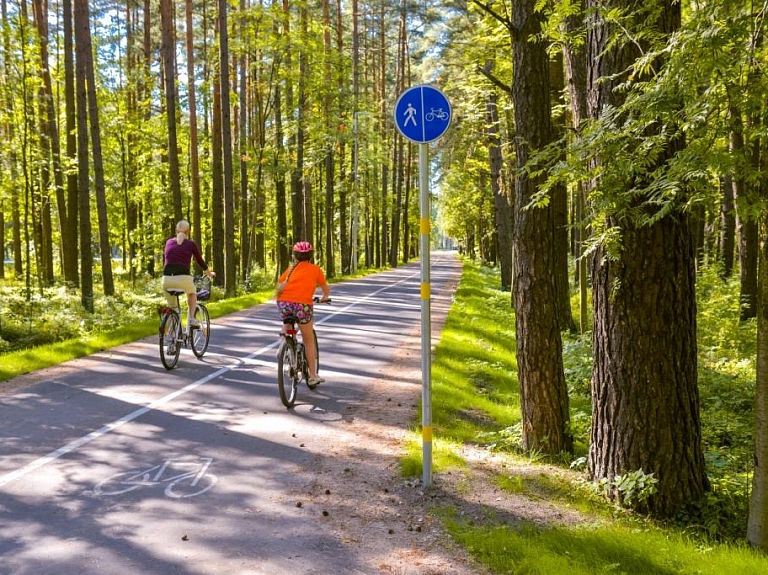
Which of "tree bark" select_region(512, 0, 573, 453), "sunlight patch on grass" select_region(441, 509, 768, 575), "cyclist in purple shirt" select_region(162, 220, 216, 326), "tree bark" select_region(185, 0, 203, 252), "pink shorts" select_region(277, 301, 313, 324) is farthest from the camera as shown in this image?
"tree bark" select_region(185, 0, 203, 252)

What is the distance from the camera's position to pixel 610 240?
4629 mm

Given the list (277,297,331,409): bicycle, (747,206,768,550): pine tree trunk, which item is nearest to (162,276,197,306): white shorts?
(277,297,331,409): bicycle

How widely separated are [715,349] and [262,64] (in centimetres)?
2092

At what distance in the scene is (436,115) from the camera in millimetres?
5535

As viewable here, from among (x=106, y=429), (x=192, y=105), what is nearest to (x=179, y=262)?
(x=106, y=429)

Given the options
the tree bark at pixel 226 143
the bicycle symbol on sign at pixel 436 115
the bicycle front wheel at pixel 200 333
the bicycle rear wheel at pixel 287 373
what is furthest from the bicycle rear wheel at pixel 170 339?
the tree bark at pixel 226 143

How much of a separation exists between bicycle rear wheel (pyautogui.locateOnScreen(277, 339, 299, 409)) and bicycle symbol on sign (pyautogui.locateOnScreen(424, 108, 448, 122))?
3.76m

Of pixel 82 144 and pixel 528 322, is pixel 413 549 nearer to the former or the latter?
pixel 528 322

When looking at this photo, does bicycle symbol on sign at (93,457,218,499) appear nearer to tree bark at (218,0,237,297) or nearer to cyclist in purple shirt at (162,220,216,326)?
cyclist in purple shirt at (162,220,216,326)

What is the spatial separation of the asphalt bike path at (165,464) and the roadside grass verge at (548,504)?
1.09 metres

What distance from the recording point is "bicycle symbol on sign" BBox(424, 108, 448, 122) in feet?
18.1

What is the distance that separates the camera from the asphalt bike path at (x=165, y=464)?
166 inches

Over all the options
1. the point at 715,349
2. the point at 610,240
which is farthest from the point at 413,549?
the point at 715,349

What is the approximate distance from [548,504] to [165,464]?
3.54 m
